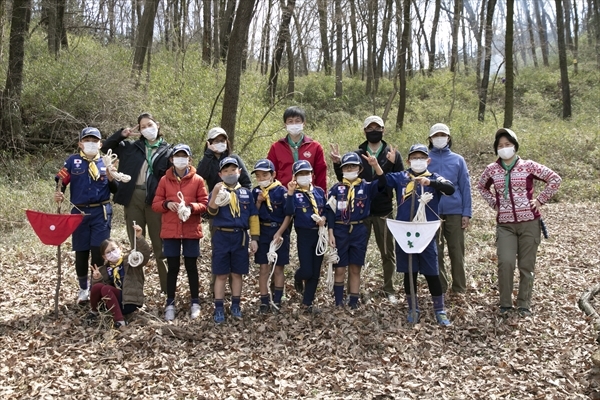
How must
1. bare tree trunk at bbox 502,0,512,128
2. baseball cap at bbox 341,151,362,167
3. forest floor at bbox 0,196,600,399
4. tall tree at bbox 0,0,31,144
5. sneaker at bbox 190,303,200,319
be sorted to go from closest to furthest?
forest floor at bbox 0,196,600,399, baseball cap at bbox 341,151,362,167, sneaker at bbox 190,303,200,319, tall tree at bbox 0,0,31,144, bare tree trunk at bbox 502,0,512,128

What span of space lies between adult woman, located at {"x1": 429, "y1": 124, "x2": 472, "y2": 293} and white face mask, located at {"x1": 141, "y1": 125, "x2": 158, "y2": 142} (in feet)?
11.4

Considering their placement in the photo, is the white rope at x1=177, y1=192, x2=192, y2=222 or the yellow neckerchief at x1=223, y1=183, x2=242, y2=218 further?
the yellow neckerchief at x1=223, y1=183, x2=242, y2=218

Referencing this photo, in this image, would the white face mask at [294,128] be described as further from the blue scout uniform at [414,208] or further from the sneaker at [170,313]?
the sneaker at [170,313]

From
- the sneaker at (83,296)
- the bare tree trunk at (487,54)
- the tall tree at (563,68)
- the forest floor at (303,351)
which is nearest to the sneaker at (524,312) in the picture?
the forest floor at (303,351)

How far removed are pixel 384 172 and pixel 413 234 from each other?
97 cm

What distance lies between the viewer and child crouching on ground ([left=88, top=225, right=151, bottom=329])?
595 cm

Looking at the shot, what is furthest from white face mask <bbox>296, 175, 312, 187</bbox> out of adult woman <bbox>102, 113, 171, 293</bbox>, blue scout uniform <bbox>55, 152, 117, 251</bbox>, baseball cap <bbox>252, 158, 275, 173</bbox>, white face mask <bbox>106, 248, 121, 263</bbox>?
blue scout uniform <bbox>55, 152, 117, 251</bbox>

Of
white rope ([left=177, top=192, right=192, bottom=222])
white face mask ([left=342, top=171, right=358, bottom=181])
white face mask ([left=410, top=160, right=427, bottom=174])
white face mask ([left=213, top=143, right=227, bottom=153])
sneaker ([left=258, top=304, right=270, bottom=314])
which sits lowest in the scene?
sneaker ([left=258, top=304, right=270, bottom=314])

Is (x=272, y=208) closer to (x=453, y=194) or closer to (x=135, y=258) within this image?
(x=135, y=258)

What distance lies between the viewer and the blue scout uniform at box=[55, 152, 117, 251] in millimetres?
6332

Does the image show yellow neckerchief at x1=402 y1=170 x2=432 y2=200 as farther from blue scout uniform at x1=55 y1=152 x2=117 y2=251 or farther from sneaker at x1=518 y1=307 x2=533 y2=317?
blue scout uniform at x1=55 y1=152 x2=117 y2=251

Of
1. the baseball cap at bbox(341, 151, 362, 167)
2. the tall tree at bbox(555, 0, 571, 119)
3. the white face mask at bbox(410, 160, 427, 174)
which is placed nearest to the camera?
the white face mask at bbox(410, 160, 427, 174)

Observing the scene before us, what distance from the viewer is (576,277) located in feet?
26.0

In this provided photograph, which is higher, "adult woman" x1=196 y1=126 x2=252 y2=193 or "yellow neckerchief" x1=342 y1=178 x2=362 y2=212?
"adult woman" x1=196 y1=126 x2=252 y2=193
